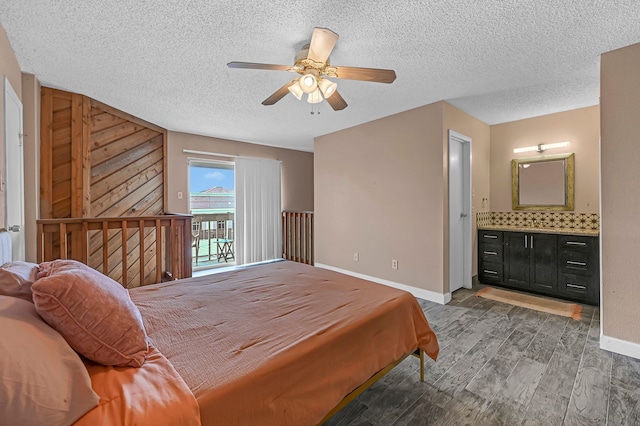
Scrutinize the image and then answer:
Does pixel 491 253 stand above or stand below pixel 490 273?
above

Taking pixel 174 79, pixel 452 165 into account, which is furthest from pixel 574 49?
pixel 174 79

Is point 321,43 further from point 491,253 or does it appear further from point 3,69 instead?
point 491,253

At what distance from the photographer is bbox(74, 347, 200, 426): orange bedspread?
0.79 metres

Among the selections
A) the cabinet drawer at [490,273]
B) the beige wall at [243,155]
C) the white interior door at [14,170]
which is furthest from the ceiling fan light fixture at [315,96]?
the cabinet drawer at [490,273]

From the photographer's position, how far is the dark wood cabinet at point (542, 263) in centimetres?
315

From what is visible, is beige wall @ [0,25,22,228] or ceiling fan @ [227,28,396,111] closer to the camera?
ceiling fan @ [227,28,396,111]

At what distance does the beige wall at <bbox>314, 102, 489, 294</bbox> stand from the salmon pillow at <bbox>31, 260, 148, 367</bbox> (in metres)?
3.03

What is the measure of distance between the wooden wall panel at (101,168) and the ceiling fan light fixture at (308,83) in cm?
240

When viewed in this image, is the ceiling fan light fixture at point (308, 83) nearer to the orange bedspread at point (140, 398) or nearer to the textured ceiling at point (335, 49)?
the textured ceiling at point (335, 49)

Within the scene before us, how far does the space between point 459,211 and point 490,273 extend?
1.03 meters

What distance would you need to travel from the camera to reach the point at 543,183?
3838mm

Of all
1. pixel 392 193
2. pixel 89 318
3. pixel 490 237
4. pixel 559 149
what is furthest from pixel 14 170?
pixel 559 149

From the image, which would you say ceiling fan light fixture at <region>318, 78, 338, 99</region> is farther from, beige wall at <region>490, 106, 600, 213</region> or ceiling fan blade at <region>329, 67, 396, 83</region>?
beige wall at <region>490, 106, 600, 213</region>

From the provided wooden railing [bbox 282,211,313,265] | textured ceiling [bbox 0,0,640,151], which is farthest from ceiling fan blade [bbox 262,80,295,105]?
wooden railing [bbox 282,211,313,265]
